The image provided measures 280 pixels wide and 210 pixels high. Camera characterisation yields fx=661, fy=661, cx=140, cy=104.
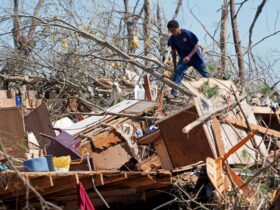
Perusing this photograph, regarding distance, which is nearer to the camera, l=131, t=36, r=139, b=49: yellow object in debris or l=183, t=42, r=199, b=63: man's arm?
l=183, t=42, r=199, b=63: man's arm

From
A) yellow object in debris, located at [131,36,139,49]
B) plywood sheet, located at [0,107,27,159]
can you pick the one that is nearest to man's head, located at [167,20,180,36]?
yellow object in debris, located at [131,36,139,49]

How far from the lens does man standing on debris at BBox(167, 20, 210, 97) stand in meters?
10.5

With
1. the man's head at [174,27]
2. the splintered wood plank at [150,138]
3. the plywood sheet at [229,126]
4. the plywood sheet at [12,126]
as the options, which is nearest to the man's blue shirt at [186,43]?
the man's head at [174,27]

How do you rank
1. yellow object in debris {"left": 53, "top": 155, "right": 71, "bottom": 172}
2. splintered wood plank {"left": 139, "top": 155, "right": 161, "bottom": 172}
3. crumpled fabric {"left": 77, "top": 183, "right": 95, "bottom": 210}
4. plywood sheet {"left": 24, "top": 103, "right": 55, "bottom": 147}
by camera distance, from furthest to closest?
plywood sheet {"left": 24, "top": 103, "right": 55, "bottom": 147}, splintered wood plank {"left": 139, "top": 155, "right": 161, "bottom": 172}, yellow object in debris {"left": 53, "top": 155, "right": 71, "bottom": 172}, crumpled fabric {"left": 77, "top": 183, "right": 95, "bottom": 210}

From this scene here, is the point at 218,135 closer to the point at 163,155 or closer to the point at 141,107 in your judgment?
the point at 163,155

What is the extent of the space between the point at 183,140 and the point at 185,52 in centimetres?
307

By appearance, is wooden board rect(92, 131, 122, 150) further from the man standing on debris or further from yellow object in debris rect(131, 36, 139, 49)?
yellow object in debris rect(131, 36, 139, 49)

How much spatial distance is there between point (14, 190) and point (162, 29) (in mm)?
7688

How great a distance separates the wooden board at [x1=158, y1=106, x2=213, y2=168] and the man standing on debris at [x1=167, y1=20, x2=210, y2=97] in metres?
2.57

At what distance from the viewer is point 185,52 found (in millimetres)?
10703

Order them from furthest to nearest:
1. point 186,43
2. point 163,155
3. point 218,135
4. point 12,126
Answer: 1. point 186,43
2. point 163,155
3. point 218,135
4. point 12,126

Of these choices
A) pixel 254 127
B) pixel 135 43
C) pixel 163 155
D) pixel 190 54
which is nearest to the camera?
pixel 163 155

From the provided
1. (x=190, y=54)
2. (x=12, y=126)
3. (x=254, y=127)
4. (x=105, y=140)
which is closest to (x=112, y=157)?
(x=105, y=140)

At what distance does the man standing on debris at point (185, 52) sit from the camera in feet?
34.5
